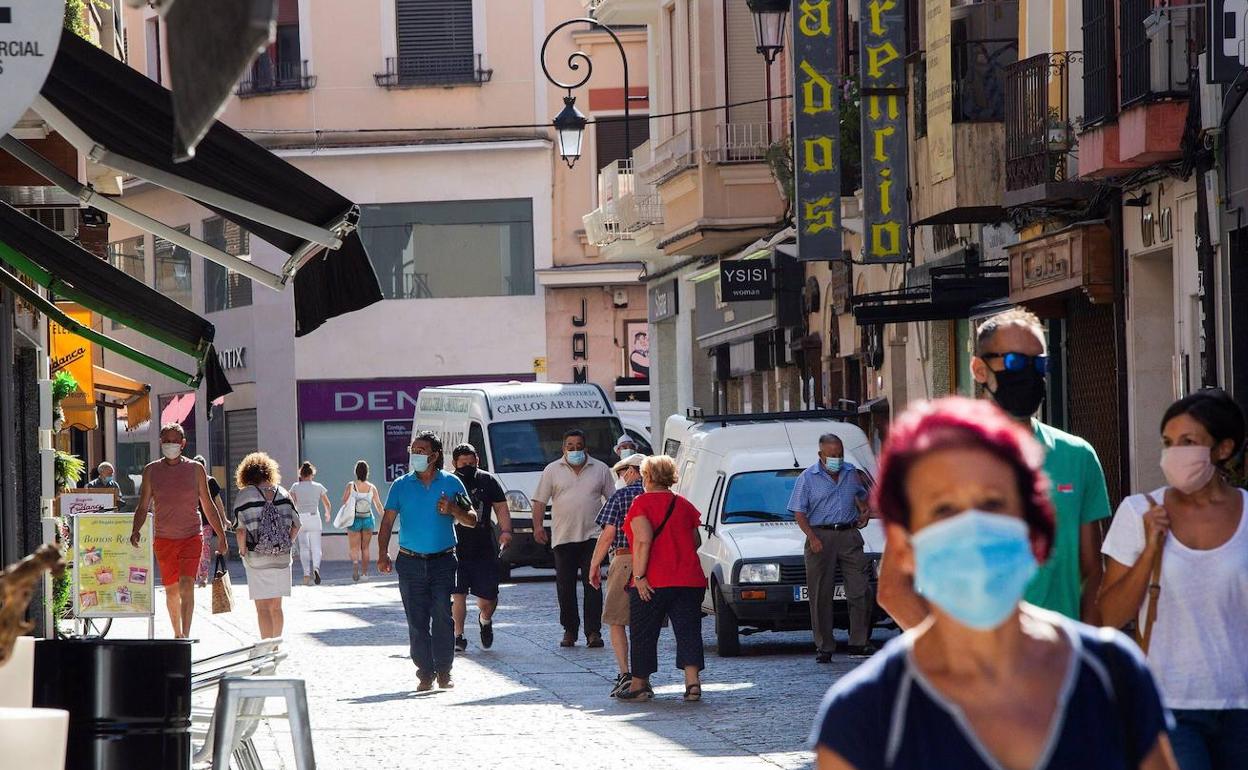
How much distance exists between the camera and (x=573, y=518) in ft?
71.3

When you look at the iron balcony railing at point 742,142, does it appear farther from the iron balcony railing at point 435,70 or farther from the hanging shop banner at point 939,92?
the iron balcony railing at point 435,70

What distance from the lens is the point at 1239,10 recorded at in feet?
52.4

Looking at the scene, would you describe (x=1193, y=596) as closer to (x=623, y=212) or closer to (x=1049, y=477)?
(x=1049, y=477)

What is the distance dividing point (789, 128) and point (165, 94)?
21805mm

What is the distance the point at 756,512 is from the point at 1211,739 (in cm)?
1412

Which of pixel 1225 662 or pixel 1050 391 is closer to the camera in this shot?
pixel 1225 662

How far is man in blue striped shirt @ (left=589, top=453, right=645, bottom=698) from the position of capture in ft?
54.3

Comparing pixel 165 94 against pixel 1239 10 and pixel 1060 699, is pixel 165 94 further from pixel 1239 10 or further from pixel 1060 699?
pixel 1239 10

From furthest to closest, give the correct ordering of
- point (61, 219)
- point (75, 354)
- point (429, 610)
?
point (75, 354)
point (61, 219)
point (429, 610)

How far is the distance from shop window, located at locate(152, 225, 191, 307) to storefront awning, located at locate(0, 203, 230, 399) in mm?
39831

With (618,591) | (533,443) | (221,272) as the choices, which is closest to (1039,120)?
(618,591)

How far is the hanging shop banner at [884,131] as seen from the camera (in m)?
25.2

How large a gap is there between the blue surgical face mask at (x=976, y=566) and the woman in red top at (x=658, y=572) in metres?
12.6

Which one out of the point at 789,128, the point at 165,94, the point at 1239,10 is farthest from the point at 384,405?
the point at 165,94
